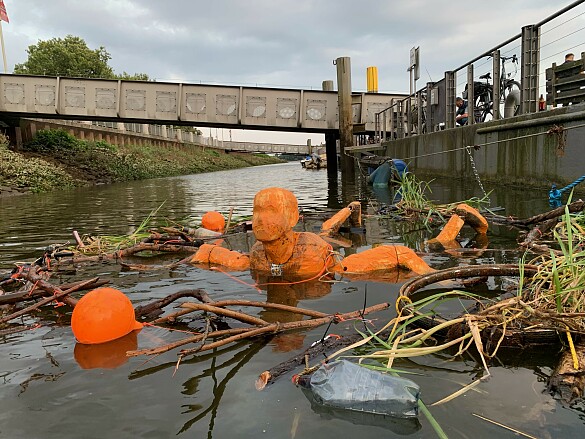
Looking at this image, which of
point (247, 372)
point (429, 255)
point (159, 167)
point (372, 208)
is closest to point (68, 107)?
point (159, 167)

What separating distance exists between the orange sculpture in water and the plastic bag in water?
85.1 inches

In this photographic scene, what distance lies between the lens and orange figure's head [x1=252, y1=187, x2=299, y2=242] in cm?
429

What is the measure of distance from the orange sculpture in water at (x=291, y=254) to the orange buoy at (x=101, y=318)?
155 centimetres

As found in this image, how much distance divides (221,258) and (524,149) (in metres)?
8.44

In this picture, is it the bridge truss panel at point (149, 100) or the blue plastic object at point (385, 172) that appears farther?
the bridge truss panel at point (149, 100)

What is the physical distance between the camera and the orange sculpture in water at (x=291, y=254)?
4.32 meters

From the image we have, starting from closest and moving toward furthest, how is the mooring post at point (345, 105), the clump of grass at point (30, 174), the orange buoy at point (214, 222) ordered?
the orange buoy at point (214, 222)
the clump of grass at point (30, 174)
the mooring post at point (345, 105)

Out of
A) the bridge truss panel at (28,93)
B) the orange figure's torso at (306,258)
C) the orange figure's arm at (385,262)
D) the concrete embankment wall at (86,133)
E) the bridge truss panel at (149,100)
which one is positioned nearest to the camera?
the orange figure's torso at (306,258)

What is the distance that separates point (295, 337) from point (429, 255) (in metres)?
3.16

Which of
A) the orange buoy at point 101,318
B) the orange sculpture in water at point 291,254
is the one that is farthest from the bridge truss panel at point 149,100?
the orange buoy at point 101,318

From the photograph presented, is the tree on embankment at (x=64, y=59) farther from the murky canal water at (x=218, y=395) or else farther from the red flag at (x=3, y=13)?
the murky canal water at (x=218, y=395)

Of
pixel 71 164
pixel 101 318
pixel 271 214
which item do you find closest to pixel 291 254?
pixel 271 214

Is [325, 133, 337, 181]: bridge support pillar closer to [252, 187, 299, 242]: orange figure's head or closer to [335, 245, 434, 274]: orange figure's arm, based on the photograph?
[335, 245, 434, 274]: orange figure's arm

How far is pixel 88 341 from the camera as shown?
10.3 ft
